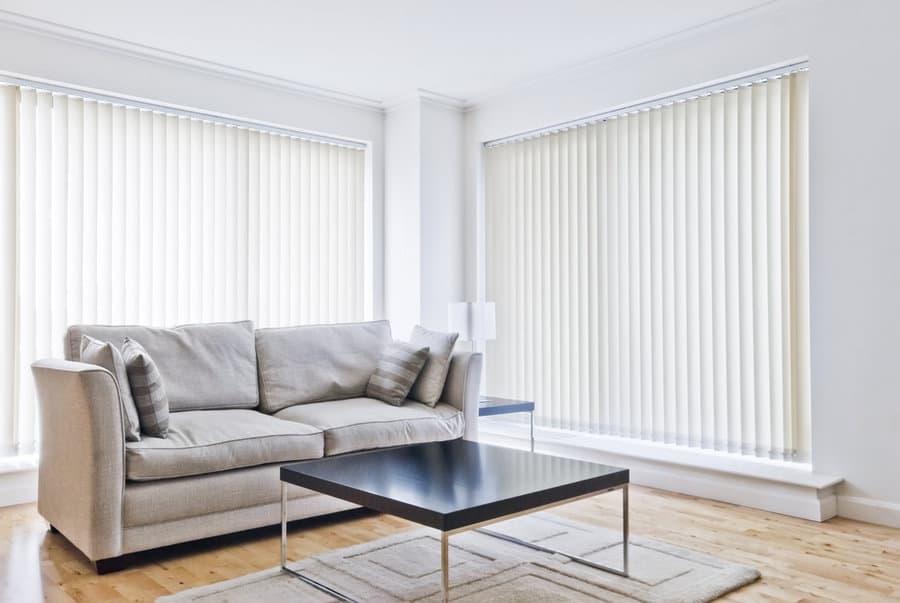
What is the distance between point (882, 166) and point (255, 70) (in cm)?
371

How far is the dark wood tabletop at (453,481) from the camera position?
7.53 feet

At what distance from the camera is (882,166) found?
11.5 feet

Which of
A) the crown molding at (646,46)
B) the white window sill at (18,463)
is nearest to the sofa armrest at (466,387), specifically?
the crown molding at (646,46)

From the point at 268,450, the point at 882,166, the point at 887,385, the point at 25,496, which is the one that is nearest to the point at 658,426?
the point at 887,385

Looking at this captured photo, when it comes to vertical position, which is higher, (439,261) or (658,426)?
(439,261)

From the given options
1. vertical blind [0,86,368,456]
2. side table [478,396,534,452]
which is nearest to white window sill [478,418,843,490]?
side table [478,396,534,452]

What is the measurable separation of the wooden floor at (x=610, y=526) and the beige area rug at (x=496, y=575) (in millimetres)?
137

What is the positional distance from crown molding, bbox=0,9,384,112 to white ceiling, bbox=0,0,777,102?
0.05 metres

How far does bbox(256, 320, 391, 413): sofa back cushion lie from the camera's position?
13.5 feet

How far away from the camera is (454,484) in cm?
256

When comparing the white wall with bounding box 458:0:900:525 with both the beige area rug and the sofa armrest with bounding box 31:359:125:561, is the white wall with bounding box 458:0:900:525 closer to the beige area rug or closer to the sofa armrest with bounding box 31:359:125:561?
the beige area rug

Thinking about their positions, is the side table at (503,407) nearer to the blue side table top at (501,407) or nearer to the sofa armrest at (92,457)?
the blue side table top at (501,407)

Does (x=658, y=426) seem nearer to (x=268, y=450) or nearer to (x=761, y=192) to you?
(x=761, y=192)

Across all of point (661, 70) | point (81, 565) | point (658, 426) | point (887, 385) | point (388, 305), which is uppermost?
point (661, 70)
